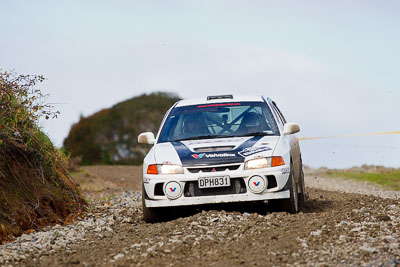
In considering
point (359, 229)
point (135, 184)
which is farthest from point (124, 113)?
point (359, 229)

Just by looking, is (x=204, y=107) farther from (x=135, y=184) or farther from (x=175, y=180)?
(x=135, y=184)

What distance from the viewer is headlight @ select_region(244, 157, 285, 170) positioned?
9398 millimetres

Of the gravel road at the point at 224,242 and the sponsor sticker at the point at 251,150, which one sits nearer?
the gravel road at the point at 224,242

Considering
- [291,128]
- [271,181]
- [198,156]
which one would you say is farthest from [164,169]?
[291,128]

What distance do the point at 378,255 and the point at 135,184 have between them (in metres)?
20.5

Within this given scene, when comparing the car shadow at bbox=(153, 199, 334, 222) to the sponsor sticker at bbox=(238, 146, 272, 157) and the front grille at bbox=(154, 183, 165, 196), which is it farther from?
the sponsor sticker at bbox=(238, 146, 272, 157)

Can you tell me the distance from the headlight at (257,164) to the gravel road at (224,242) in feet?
2.18

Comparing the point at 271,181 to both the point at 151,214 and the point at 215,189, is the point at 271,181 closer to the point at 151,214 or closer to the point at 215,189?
the point at 215,189

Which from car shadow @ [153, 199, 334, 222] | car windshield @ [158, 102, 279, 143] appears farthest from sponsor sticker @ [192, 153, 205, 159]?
car shadow @ [153, 199, 334, 222]

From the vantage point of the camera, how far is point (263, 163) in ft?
31.0

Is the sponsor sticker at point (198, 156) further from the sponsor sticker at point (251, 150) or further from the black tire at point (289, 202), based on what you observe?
the black tire at point (289, 202)

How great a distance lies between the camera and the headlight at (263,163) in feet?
30.8

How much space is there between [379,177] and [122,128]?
15.4 meters

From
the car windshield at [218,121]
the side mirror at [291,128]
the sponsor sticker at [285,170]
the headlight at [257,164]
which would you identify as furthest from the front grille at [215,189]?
the side mirror at [291,128]
